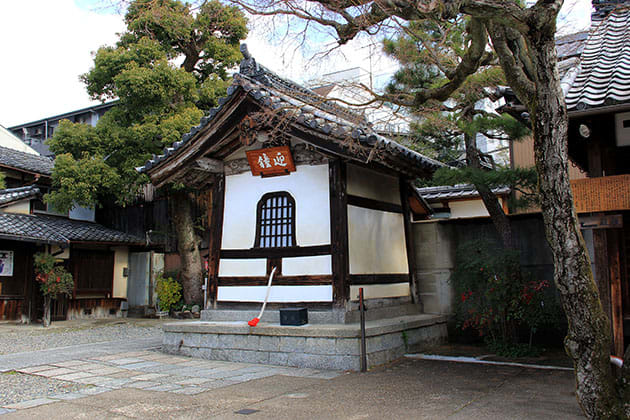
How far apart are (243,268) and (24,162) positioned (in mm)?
14808

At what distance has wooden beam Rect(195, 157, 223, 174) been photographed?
1039cm

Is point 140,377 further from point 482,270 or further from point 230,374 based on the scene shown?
point 482,270

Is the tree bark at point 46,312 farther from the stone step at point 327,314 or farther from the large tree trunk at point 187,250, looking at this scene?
the stone step at point 327,314

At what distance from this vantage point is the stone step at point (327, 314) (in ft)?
28.6

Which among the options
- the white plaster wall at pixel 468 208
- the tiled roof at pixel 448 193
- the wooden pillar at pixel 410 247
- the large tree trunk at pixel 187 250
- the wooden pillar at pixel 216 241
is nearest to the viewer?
the wooden pillar at pixel 216 241

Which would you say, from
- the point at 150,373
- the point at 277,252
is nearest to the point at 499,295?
the point at 277,252

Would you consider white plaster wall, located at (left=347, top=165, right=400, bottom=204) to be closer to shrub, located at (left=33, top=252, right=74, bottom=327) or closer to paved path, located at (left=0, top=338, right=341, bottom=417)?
paved path, located at (left=0, top=338, right=341, bottom=417)

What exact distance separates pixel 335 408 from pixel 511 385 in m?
2.58

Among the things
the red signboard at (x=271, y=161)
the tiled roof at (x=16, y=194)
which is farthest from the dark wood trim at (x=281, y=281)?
the tiled roof at (x=16, y=194)

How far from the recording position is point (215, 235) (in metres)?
10.5

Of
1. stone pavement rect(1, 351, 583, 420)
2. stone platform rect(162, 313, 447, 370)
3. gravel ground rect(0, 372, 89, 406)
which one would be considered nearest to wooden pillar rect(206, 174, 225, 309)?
stone platform rect(162, 313, 447, 370)

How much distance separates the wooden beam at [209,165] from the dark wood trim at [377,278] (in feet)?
12.7

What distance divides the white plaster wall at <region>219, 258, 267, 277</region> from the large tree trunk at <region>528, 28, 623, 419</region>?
6.19 m

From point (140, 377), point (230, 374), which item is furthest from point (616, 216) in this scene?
point (140, 377)
